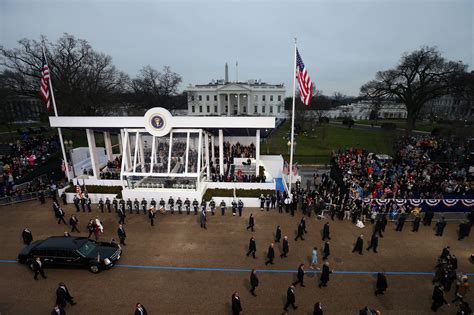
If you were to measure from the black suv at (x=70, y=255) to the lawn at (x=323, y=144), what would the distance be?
2521cm

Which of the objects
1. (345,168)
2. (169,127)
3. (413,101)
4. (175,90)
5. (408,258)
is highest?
(175,90)

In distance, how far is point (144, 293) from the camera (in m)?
9.80

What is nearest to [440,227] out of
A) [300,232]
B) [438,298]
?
[438,298]

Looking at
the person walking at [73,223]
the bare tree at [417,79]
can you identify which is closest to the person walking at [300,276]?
the person walking at [73,223]

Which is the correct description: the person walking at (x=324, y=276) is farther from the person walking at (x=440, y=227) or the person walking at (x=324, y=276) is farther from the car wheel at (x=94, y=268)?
the car wheel at (x=94, y=268)

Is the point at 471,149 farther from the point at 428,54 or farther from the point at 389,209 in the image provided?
the point at 389,209

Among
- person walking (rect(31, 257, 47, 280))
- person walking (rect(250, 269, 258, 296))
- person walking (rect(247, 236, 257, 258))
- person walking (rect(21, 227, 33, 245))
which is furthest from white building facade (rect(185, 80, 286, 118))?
person walking (rect(250, 269, 258, 296))

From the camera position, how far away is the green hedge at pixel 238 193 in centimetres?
1825

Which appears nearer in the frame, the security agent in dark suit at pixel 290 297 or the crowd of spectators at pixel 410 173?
the security agent in dark suit at pixel 290 297

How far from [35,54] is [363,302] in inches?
1776

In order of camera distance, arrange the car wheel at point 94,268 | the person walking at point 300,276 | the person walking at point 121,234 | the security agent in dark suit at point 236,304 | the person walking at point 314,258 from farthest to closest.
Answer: the person walking at point 121,234, the person walking at point 314,258, the car wheel at point 94,268, the person walking at point 300,276, the security agent in dark suit at point 236,304

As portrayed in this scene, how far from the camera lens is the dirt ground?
363 inches

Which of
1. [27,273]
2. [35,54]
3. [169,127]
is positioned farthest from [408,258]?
[35,54]

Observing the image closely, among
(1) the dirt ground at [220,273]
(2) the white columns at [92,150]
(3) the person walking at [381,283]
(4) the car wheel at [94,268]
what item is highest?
(2) the white columns at [92,150]
